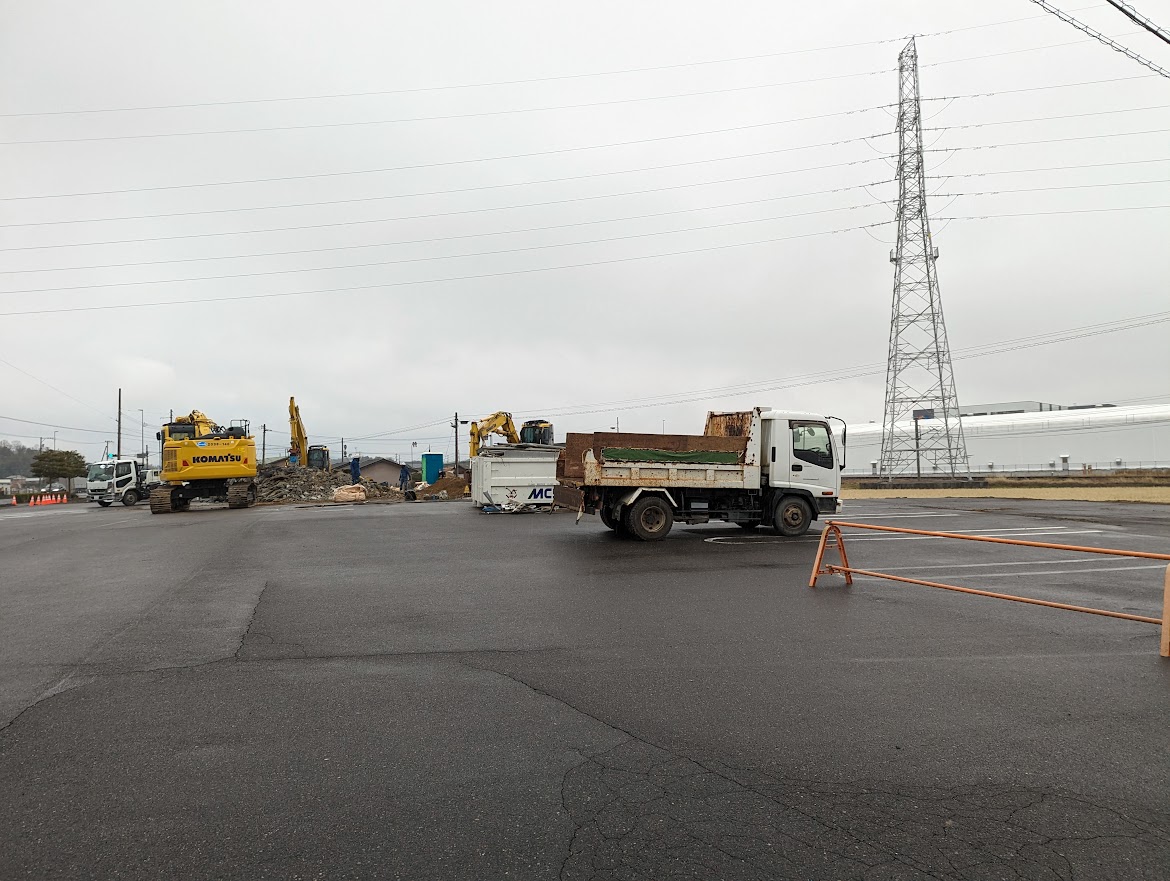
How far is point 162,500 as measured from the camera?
27094 millimetres

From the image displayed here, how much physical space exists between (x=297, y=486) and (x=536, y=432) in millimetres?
14726

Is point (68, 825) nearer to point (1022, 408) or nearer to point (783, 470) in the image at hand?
point (783, 470)

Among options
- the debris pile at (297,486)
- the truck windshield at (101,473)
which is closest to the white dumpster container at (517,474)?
the debris pile at (297,486)

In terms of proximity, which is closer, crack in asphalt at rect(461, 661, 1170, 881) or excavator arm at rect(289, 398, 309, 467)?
crack in asphalt at rect(461, 661, 1170, 881)

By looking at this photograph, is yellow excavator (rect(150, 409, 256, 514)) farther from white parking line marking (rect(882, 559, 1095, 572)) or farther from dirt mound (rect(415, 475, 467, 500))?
white parking line marking (rect(882, 559, 1095, 572))

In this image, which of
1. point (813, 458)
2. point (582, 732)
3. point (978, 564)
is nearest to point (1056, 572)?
point (978, 564)

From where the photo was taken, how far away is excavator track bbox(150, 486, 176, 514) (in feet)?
88.8

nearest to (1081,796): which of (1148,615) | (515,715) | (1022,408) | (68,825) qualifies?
(515,715)

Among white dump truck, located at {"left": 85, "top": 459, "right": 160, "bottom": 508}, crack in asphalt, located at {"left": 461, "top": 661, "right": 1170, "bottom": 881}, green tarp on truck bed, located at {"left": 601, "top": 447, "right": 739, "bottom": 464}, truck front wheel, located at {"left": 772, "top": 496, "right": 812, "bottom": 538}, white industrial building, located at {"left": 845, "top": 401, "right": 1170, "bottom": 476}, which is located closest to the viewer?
crack in asphalt, located at {"left": 461, "top": 661, "right": 1170, "bottom": 881}

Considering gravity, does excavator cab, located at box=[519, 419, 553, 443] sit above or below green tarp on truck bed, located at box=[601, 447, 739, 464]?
above

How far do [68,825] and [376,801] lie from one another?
4.46 ft

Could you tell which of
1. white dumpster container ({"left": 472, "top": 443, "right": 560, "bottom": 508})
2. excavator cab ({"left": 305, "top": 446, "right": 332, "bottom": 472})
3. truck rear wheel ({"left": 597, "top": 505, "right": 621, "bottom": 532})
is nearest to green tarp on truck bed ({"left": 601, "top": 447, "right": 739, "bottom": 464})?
truck rear wheel ({"left": 597, "top": 505, "right": 621, "bottom": 532})

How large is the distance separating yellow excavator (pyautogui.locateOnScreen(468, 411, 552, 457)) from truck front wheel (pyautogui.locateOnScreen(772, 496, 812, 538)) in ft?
55.0

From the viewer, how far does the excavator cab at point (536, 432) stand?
31.3m
